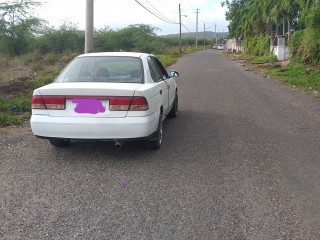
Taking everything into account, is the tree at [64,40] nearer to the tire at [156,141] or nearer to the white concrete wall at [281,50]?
the white concrete wall at [281,50]

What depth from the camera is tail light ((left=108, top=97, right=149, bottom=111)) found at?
4.98 m

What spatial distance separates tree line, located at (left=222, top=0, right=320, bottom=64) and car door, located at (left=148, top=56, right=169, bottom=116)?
13957 mm

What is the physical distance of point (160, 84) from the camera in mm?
6230

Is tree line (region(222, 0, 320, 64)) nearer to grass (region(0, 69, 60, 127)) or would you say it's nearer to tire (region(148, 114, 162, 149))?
grass (region(0, 69, 60, 127))

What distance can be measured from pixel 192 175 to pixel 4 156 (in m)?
2.79

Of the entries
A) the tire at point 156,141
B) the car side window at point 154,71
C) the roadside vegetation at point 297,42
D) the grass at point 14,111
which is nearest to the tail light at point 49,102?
the tire at point 156,141

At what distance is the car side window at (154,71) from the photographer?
620cm

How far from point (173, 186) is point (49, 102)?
2029 mm

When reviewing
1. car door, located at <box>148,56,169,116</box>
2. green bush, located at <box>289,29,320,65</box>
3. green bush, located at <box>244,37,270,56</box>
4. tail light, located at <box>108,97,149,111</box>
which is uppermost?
green bush, located at <box>244,37,270,56</box>

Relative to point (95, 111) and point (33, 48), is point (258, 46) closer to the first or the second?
point (33, 48)

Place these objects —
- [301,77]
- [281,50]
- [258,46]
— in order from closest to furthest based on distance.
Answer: [301,77] → [281,50] → [258,46]

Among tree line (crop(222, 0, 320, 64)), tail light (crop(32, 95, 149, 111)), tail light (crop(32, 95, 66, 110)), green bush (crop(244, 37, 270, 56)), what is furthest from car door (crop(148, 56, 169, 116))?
green bush (crop(244, 37, 270, 56))

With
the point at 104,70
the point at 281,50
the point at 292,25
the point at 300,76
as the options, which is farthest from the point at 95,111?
the point at 292,25

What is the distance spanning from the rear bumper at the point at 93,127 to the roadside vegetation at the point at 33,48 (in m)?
2.83
